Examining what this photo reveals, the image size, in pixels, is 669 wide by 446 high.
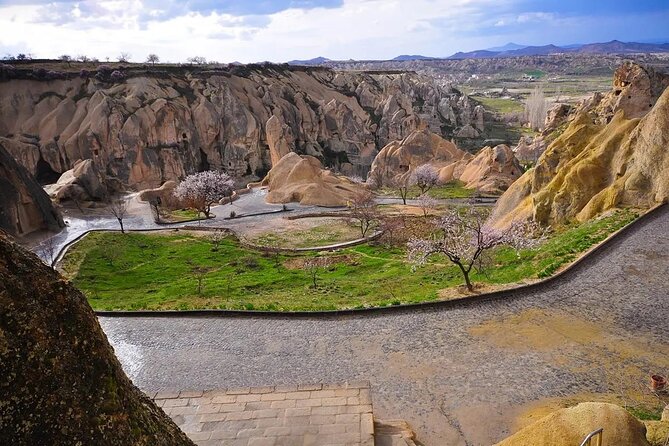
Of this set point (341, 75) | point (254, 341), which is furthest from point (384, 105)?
point (254, 341)

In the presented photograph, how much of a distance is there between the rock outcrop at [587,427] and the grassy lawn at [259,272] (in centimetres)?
1102

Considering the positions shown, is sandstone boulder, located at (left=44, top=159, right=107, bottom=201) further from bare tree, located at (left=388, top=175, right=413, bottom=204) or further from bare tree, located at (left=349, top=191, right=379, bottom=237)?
bare tree, located at (left=388, top=175, right=413, bottom=204)

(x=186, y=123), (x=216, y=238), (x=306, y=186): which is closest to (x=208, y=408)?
(x=216, y=238)

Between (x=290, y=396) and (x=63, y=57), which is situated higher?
(x=63, y=57)

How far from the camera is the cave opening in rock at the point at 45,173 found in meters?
71.8

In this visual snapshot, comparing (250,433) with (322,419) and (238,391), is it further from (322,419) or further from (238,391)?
(238,391)

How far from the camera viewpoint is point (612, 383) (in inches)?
523

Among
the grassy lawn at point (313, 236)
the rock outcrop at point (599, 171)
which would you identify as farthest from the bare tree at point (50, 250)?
the rock outcrop at point (599, 171)

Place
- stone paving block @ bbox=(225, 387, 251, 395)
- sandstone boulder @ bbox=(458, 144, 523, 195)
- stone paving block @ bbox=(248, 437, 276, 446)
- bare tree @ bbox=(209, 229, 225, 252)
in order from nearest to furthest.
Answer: stone paving block @ bbox=(248, 437, 276, 446)
stone paving block @ bbox=(225, 387, 251, 395)
bare tree @ bbox=(209, 229, 225, 252)
sandstone boulder @ bbox=(458, 144, 523, 195)

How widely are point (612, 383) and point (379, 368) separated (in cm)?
598

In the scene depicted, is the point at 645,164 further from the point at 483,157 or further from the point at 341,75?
the point at 341,75

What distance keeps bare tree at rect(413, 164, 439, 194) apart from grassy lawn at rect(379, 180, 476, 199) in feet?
2.21

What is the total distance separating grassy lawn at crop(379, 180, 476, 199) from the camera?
59.6m

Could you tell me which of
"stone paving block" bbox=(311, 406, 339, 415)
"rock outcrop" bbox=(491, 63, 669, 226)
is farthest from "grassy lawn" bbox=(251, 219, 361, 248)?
"stone paving block" bbox=(311, 406, 339, 415)
